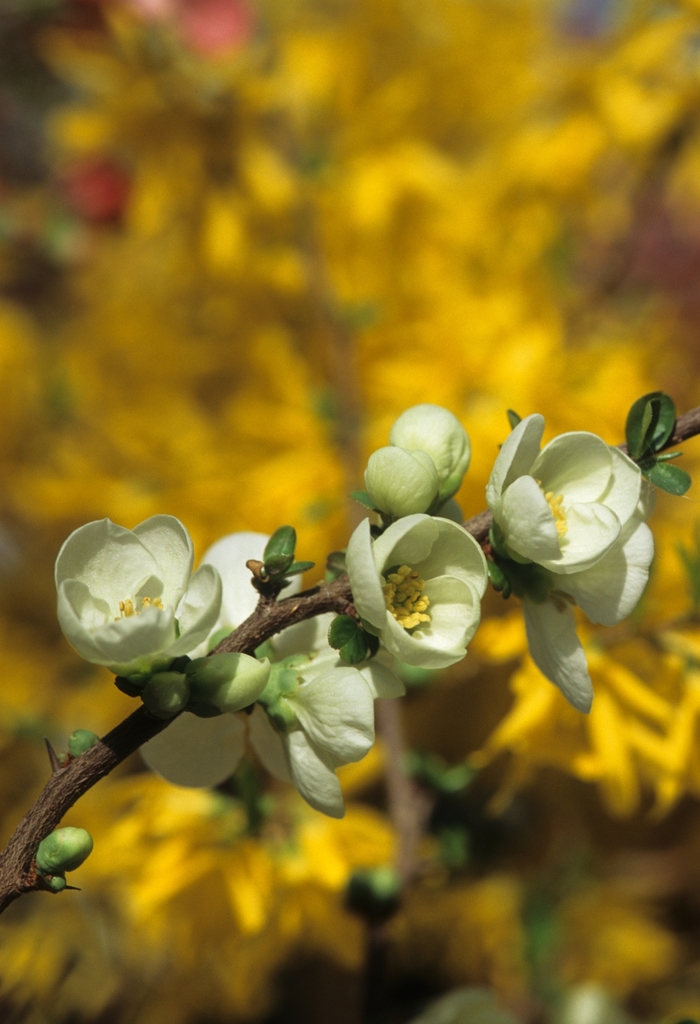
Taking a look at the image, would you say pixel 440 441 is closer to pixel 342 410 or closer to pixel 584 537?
pixel 584 537

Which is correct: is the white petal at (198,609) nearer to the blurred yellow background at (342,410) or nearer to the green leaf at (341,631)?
the green leaf at (341,631)

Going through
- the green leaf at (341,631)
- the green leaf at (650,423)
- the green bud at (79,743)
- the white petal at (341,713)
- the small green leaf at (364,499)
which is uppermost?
the small green leaf at (364,499)

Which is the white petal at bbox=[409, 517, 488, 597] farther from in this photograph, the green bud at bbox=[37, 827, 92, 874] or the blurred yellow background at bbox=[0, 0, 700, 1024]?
the blurred yellow background at bbox=[0, 0, 700, 1024]

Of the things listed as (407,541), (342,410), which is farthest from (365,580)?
(342,410)

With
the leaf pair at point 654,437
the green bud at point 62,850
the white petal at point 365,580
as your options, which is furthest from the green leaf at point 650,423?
the green bud at point 62,850

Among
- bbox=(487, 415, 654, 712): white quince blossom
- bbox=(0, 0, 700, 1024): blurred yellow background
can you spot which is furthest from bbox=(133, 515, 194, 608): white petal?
bbox=(0, 0, 700, 1024): blurred yellow background

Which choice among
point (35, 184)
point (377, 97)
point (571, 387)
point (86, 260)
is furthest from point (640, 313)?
point (35, 184)
